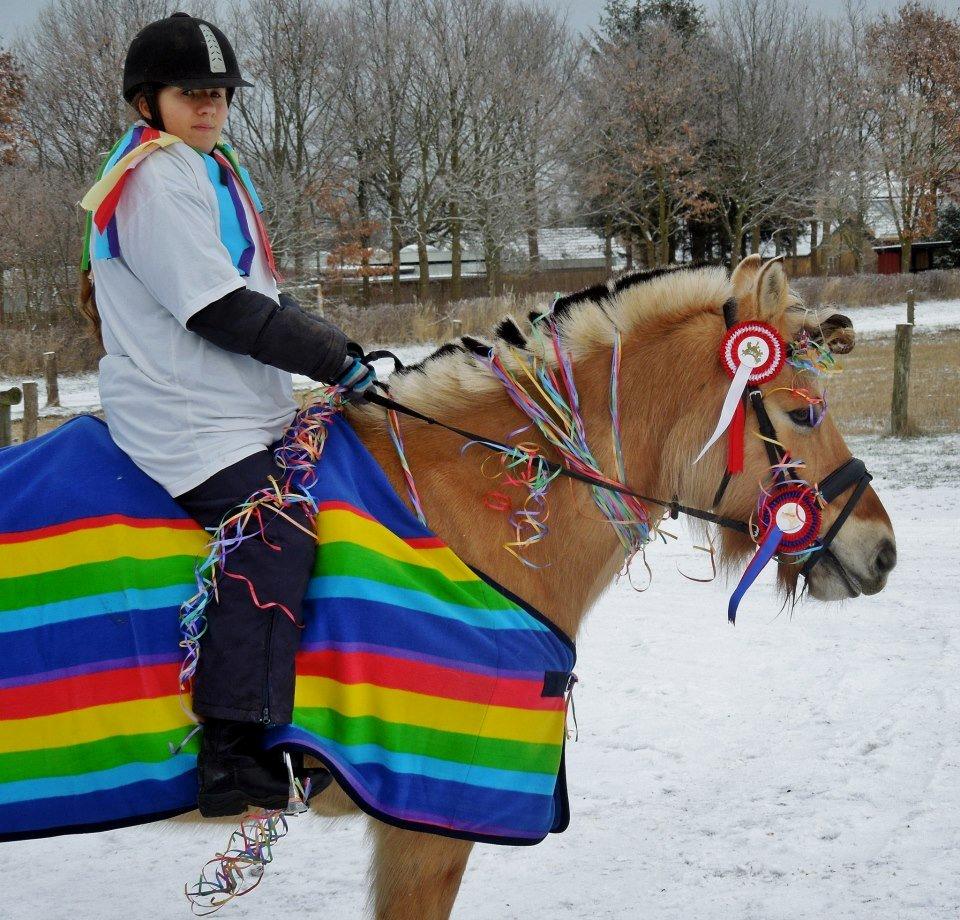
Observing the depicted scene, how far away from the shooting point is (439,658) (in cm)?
242

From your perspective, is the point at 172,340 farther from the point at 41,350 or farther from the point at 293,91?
the point at 293,91

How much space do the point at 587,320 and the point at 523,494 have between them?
21.8 inches

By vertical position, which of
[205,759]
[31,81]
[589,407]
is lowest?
[205,759]

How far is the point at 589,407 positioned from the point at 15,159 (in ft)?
96.6

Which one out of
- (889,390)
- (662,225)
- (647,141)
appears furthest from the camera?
(647,141)

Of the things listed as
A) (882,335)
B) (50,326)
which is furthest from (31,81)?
(882,335)

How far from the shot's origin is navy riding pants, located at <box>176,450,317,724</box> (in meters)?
2.29

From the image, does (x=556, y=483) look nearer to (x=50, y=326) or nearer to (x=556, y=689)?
(x=556, y=689)

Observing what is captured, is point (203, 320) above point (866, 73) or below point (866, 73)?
below

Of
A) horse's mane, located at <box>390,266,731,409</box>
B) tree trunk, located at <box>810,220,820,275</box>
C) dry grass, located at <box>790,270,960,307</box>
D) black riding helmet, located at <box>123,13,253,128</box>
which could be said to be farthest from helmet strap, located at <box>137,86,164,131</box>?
tree trunk, located at <box>810,220,820,275</box>

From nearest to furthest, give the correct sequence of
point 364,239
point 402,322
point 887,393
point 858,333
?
1. point 887,393
2. point 858,333
3. point 402,322
4. point 364,239

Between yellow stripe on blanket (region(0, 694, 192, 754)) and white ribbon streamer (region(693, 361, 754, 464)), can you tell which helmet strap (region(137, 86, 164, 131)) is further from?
white ribbon streamer (region(693, 361, 754, 464))

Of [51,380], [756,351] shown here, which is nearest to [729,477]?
[756,351]

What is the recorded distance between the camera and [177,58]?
2.45 meters
